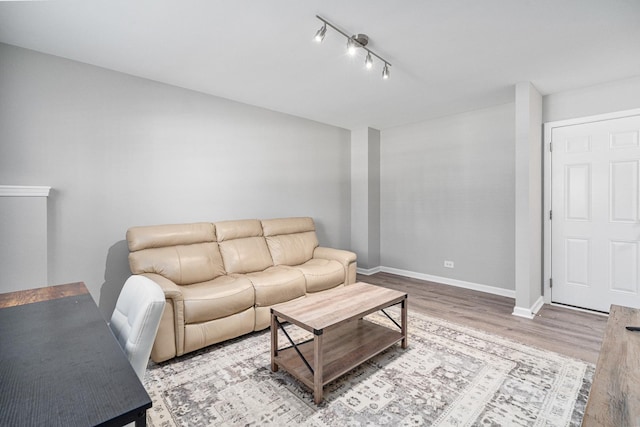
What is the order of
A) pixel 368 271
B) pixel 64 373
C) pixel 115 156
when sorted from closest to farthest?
pixel 64 373 → pixel 115 156 → pixel 368 271

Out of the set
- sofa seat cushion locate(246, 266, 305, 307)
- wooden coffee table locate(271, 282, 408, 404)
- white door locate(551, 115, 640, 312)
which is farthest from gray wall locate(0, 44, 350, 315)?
white door locate(551, 115, 640, 312)

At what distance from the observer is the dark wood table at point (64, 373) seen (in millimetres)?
688

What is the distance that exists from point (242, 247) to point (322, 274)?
3.11ft

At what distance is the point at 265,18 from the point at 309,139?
262cm

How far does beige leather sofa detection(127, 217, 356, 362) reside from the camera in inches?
94.0

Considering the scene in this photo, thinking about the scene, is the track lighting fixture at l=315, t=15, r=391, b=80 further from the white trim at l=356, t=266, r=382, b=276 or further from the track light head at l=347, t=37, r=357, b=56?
the white trim at l=356, t=266, r=382, b=276

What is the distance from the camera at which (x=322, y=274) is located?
11.1ft

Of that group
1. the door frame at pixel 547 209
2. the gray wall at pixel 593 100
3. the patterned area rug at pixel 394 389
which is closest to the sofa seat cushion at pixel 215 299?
the patterned area rug at pixel 394 389

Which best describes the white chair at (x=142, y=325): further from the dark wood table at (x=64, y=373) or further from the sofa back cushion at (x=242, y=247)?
the sofa back cushion at (x=242, y=247)

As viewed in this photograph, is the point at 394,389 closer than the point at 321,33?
Yes

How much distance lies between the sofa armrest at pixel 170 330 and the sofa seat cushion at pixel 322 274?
4.25 feet

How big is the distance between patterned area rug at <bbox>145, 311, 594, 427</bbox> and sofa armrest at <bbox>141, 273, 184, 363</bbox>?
0.09 m

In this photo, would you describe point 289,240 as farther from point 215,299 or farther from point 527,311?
point 527,311

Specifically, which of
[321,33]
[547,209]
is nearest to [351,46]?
[321,33]
